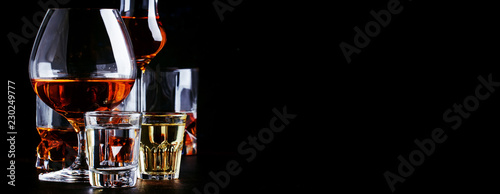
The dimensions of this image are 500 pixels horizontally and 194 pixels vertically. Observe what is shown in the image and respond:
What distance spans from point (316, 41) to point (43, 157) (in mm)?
1327

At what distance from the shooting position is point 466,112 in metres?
2.35

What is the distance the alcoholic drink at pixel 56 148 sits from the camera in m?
1.00

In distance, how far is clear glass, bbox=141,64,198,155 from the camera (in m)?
1.31

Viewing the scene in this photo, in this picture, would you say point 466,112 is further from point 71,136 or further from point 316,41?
point 71,136

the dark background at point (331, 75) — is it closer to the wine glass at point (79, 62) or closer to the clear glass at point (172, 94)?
the clear glass at point (172, 94)

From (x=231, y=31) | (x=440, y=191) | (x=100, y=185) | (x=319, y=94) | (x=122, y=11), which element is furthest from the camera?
(x=319, y=94)

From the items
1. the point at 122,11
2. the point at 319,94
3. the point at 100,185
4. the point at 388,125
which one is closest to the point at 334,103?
the point at 319,94

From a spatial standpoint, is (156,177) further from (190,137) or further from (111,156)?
(190,137)

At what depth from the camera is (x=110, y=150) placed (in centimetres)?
83

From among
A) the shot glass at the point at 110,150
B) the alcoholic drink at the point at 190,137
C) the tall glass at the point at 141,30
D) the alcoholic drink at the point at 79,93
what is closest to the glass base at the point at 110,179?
the shot glass at the point at 110,150

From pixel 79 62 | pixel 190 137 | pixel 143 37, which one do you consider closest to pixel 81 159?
pixel 79 62

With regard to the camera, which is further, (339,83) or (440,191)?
(339,83)

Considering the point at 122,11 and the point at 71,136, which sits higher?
the point at 122,11

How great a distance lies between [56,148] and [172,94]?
1.18ft
